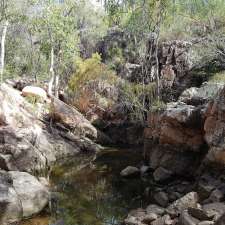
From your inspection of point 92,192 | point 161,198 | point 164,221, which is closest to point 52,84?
point 92,192

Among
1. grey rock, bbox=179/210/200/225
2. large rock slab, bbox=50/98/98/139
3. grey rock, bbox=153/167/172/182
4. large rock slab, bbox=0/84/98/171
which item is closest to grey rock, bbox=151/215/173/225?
grey rock, bbox=179/210/200/225

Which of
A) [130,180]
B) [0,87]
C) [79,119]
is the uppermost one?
[0,87]

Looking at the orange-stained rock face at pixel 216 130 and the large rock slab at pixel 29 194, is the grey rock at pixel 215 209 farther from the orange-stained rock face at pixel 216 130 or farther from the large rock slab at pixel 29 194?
the large rock slab at pixel 29 194

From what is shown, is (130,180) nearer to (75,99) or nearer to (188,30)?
(75,99)

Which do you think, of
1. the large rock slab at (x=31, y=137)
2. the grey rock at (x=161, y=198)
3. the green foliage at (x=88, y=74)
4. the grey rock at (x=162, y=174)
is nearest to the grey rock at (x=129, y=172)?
the grey rock at (x=162, y=174)

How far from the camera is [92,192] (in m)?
20.0

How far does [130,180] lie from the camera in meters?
22.8

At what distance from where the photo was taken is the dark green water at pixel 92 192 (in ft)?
53.0

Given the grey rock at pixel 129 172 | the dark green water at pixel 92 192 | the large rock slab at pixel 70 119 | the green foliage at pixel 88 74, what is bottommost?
the dark green water at pixel 92 192

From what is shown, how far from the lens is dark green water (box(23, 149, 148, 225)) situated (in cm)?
1614

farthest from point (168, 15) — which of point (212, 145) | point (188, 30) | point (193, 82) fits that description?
point (212, 145)

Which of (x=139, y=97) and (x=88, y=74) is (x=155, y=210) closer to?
(x=139, y=97)

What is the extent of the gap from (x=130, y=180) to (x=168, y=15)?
15549 millimetres

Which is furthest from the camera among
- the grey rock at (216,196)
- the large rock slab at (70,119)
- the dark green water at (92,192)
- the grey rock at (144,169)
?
the large rock slab at (70,119)
